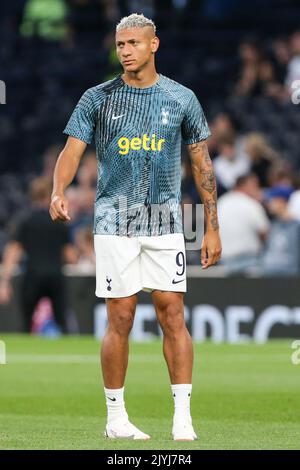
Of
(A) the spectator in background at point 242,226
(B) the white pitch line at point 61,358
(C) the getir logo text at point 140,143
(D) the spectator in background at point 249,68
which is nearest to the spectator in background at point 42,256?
(A) the spectator in background at point 242,226

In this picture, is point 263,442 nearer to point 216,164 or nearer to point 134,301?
point 134,301

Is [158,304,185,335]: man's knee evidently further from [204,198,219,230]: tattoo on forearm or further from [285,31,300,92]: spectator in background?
[285,31,300,92]: spectator in background

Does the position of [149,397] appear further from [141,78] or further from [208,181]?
[141,78]

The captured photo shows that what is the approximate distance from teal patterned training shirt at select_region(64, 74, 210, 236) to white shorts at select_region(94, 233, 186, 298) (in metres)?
0.06

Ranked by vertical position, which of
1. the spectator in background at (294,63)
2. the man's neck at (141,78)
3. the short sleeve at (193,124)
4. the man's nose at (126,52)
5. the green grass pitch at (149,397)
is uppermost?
the spectator in background at (294,63)

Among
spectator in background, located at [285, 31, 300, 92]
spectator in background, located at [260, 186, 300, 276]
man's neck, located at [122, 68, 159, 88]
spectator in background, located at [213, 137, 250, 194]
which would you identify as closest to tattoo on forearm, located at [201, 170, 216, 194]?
man's neck, located at [122, 68, 159, 88]

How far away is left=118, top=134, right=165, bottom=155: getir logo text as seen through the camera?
8.07m

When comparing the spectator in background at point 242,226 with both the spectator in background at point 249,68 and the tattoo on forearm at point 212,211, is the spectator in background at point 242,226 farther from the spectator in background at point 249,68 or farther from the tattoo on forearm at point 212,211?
the tattoo on forearm at point 212,211

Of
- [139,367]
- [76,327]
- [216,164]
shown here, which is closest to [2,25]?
[216,164]

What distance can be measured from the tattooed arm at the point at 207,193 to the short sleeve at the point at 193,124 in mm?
51

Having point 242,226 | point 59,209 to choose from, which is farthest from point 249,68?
point 59,209

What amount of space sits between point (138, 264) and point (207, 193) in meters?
0.61

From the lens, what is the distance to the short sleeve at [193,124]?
820 centimetres

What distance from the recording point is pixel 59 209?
309 inches
